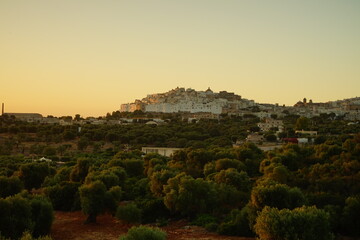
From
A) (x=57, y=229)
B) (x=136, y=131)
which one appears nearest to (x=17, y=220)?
(x=57, y=229)

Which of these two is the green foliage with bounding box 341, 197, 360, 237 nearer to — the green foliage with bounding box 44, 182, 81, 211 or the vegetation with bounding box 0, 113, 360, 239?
the vegetation with bounding box 0, 113, 360, 239

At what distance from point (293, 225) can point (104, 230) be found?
851 cm

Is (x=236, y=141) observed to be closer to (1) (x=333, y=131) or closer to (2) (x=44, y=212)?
(1) (x=333, y=131)

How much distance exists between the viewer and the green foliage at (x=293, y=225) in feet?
34.4

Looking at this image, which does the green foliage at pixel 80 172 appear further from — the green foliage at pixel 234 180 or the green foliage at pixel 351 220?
the green foliage at pixel 351 220

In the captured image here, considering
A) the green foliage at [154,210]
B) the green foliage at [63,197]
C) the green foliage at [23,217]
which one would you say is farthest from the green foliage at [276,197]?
the green foliage at [63,197]

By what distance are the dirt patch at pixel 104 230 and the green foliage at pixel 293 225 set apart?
378 centimetres

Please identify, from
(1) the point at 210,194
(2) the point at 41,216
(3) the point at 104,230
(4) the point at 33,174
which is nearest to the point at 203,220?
(1) the point at 210,194

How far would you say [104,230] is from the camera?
51.9 ft

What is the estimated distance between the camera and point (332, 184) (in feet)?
66.5

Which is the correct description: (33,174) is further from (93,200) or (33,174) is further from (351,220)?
(351,220)

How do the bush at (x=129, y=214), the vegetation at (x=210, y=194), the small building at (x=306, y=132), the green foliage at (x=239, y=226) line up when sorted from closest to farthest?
1. the vegetation at (x=210, y=194)
2. the green foliage at (x=239, y=226)
3. the bush at (x=129, y=214)
4. the small building at (x=306, y=132)

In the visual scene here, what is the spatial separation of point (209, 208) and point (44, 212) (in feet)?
25.1

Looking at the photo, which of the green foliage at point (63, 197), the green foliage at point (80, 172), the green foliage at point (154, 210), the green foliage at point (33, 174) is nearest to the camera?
the green foliage at point (154, 210)
